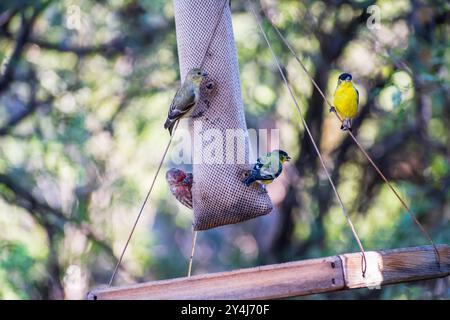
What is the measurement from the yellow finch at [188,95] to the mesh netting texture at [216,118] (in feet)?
0.31

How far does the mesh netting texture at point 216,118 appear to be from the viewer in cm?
463

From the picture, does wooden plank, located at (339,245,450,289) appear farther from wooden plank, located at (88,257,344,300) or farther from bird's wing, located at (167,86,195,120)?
bird's wing, located at (167,86,195,120)

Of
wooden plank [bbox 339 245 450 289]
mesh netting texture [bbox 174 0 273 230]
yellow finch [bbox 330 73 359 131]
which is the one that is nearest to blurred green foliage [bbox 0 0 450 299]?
yellow finch [bbox 330 73 359 131]

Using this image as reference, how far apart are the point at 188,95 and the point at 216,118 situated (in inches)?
11.1

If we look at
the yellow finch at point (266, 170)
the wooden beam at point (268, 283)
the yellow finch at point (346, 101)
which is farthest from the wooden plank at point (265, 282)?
the yellow finch at point (346, 101)

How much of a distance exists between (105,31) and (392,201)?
4005 millimetres

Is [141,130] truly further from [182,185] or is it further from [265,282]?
[265,282]

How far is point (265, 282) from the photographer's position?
3.54 m

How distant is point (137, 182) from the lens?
9.93 meters

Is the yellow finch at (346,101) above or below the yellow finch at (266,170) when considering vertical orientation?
above

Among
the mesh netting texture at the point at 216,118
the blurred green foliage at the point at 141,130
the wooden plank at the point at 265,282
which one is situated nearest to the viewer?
the wooden plank at the point at 265,282

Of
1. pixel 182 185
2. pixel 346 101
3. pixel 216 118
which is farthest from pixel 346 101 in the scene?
pixel 182 185

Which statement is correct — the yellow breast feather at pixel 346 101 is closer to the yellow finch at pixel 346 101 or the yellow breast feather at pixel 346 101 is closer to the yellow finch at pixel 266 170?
the yellow finch at pixel 346 101
